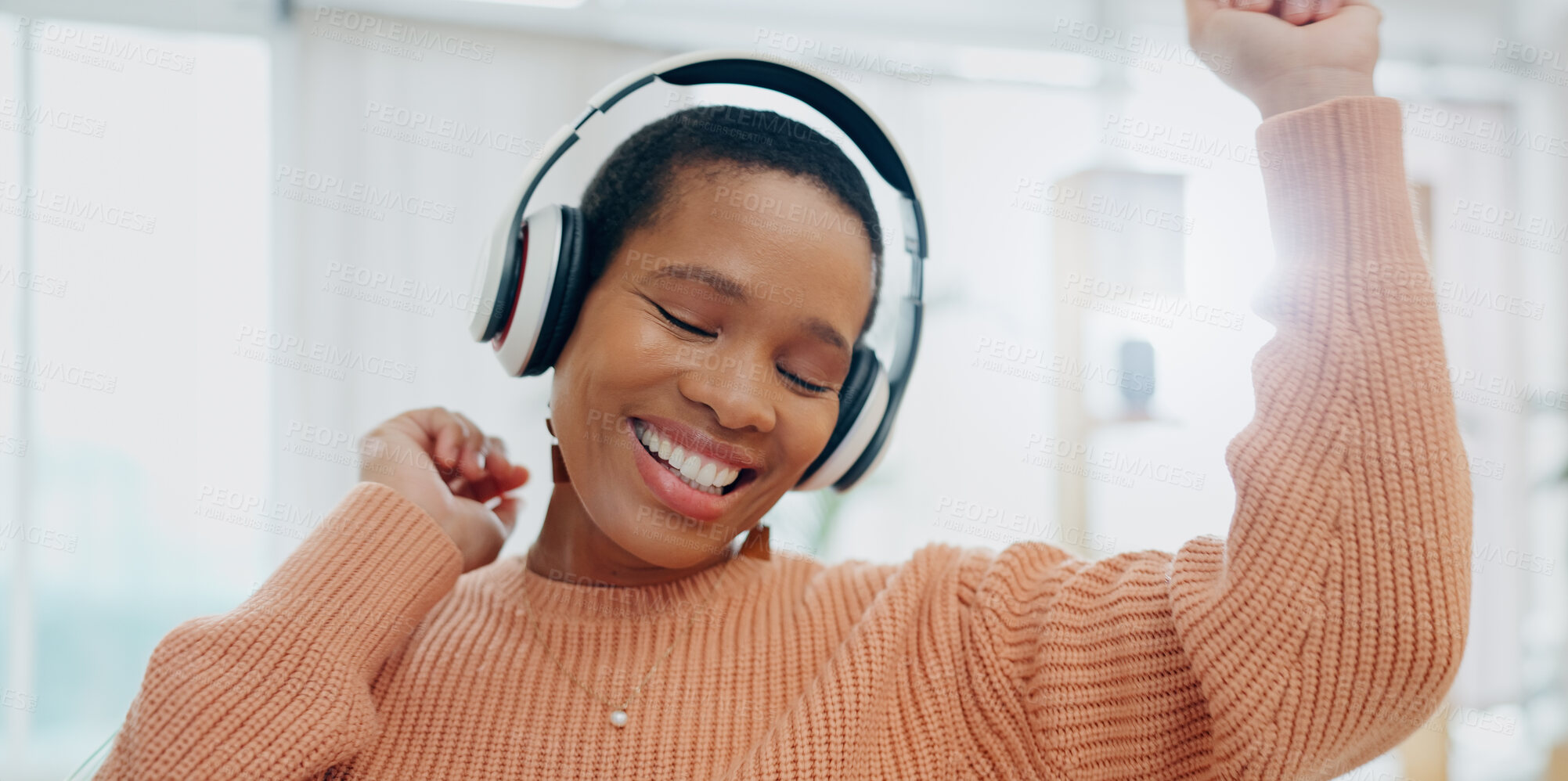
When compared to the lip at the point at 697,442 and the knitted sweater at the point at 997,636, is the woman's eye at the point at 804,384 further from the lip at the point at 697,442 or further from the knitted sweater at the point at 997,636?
the knitted sweater at the point at 997,636

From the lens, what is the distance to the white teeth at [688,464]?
88cm

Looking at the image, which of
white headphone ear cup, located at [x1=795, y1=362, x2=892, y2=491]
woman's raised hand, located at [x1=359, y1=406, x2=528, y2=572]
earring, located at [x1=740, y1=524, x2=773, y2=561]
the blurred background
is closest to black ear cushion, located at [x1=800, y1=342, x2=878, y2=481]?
white headphone ear cup, located at [x1=795, y1=362, x2=892, y2=491]

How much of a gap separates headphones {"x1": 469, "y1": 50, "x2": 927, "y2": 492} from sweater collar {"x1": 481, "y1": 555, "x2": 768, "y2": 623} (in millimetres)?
133

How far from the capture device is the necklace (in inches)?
34.6

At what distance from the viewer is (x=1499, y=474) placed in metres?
2.93

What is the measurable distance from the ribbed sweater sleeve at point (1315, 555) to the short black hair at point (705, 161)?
0.38 meters

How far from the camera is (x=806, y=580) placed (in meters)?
1.05

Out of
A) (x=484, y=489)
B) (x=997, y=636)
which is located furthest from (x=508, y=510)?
(x=997, y=636)

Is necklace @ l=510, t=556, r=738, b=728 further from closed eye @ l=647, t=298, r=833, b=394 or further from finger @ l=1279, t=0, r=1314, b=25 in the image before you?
finger @ l=1279, t=0, r=1314, b=25

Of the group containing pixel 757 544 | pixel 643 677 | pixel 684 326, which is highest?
pixel 684 326

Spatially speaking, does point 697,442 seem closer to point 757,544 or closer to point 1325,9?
point 757,544

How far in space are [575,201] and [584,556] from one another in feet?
3.99

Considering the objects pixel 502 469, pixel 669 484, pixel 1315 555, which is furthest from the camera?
pixel 502 469

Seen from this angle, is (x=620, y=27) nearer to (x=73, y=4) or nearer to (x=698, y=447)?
(x=73, y=4)
